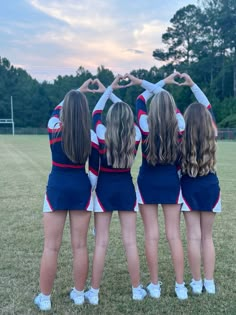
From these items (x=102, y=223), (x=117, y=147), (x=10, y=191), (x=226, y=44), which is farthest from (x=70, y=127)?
(x=226, y=44)

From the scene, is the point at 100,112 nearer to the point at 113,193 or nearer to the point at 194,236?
the point at 113,193

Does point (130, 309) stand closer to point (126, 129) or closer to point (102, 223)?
point (102, 223)

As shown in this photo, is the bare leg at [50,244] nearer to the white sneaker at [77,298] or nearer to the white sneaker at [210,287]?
the white sneaker at [77,298]

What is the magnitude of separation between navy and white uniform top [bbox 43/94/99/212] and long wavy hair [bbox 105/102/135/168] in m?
0.16

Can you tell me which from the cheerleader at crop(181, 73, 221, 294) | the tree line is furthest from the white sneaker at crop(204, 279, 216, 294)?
the tree line

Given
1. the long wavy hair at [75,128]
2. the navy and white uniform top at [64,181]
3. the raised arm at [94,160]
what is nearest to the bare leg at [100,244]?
the navy and white uniform top at [64,181]

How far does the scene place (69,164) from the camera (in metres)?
3.86

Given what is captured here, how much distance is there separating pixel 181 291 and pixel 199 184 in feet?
3.58

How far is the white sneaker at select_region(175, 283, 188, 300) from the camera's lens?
13.7ft

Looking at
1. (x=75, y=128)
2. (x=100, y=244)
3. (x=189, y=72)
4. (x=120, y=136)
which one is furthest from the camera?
(x=189, y=72)

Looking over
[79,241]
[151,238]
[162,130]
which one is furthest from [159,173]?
[79,241]

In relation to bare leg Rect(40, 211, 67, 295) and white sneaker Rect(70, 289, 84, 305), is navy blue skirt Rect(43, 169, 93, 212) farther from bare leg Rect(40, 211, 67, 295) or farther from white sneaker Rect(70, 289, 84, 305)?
white sneaker Rect(70, 289, 84, 305)

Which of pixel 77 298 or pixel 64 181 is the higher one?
pixel 64 181

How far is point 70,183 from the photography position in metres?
3.85
